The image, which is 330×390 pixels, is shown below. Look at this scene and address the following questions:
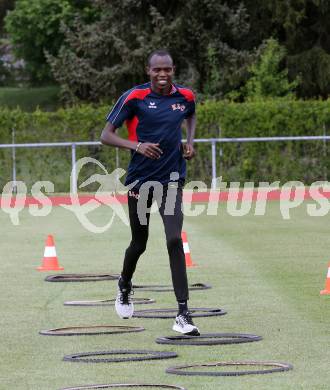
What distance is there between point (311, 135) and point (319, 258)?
62.4ft

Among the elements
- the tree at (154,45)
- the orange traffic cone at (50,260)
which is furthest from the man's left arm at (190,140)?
the tree at (154,45)

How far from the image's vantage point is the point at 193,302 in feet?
37.8

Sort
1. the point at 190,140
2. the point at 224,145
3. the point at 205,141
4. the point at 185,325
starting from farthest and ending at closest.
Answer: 1. the point at 224,145
2. the point at 205,141
3. the point at 190,140
4. the point at 185,325

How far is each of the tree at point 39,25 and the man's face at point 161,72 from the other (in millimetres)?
49743

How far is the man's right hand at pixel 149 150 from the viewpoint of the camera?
944 cm

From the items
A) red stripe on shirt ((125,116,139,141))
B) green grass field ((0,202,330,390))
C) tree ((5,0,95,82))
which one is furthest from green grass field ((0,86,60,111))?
red stripe on shirt ((125,116,139,141))

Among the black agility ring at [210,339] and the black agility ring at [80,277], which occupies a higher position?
the black agility ring at [210,339]

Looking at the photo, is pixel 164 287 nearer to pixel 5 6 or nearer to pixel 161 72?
pixel 161 72

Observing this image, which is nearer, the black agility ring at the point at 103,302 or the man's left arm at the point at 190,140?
the man's left arm at the point at 190,140

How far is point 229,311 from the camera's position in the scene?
1083 centimetres

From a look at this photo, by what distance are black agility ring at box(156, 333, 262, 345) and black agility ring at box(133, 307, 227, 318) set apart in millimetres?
1079

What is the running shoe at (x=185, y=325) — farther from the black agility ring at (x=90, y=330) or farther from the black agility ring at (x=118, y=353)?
the black agility ring at (x=118, y=353)

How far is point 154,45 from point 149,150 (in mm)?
39122

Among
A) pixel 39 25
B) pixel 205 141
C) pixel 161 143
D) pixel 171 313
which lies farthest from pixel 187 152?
pixel 39 25
